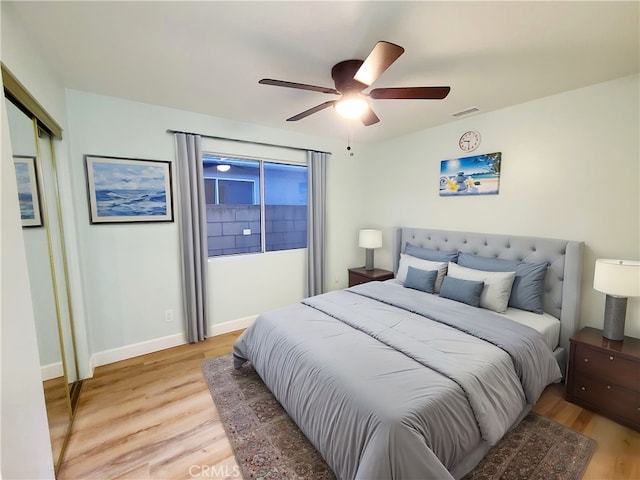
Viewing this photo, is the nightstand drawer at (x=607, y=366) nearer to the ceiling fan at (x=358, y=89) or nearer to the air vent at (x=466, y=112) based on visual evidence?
the ceiling fan at (x=358, y=89)

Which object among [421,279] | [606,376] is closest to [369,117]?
[421,279]

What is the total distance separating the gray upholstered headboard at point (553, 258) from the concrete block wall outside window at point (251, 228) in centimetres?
219

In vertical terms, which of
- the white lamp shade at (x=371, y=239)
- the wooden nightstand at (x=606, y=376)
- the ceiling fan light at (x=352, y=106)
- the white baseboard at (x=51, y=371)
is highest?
the ceiling fan light at (x=352, y=106)

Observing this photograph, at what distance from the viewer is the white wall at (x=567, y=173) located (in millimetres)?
2197

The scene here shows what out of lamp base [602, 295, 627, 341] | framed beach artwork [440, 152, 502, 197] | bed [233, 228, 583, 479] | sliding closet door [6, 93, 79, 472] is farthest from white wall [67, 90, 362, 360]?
lamp base [602, 295, 627, 341]

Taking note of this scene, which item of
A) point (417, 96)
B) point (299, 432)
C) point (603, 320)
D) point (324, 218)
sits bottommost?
point (299, 432)

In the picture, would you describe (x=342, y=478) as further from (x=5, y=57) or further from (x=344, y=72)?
(x=5, y=57)

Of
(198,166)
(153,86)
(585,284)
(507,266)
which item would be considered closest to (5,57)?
(153,86)

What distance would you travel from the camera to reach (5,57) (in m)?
1.35

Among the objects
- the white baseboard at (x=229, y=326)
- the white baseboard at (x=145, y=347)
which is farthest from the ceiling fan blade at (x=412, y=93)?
the white baseboard at (x=145, y=347)

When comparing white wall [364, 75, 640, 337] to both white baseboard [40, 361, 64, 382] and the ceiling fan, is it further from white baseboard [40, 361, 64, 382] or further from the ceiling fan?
white baseboard [40, 361, 64, 382]

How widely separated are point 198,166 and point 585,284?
152 inches

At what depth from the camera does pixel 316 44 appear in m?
1.73

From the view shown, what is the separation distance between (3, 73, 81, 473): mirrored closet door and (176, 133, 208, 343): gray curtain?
3.22 feet
